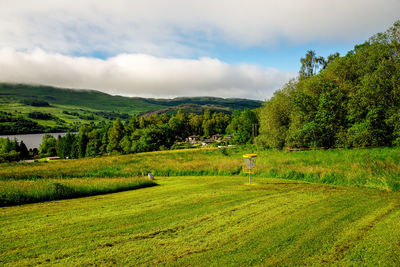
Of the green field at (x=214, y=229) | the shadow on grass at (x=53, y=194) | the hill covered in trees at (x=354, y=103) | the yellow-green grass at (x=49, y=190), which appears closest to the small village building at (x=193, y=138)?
the hill covered in trees at (x=354, y=103)

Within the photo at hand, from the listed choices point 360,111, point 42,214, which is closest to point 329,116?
point 360,111

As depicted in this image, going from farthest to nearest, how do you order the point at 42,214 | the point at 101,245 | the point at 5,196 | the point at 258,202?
the point at 5,196 → the point at 258,202 → the point at 42,214 → the point at 101,245

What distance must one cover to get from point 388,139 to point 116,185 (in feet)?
131

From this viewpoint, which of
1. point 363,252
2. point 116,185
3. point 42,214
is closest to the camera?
point 363,252

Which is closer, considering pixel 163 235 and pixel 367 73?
pixel 163 235

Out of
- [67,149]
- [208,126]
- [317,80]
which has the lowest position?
[67,149]

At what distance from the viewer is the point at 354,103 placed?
38.7 metres

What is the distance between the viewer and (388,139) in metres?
36.4

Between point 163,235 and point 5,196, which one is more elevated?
point 163,235

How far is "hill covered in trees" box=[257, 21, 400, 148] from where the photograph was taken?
118 ft

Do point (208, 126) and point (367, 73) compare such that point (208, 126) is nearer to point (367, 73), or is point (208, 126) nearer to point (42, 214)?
point (367, 73)

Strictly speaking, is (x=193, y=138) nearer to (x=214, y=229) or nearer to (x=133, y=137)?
(x=133, y=137)

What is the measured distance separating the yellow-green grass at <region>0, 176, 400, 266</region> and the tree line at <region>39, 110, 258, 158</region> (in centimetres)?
8193

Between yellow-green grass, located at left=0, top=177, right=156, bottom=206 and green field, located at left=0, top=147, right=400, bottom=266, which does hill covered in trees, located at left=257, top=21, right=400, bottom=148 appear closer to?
green field, located at left=0, top=147, right=400, bottom=266
